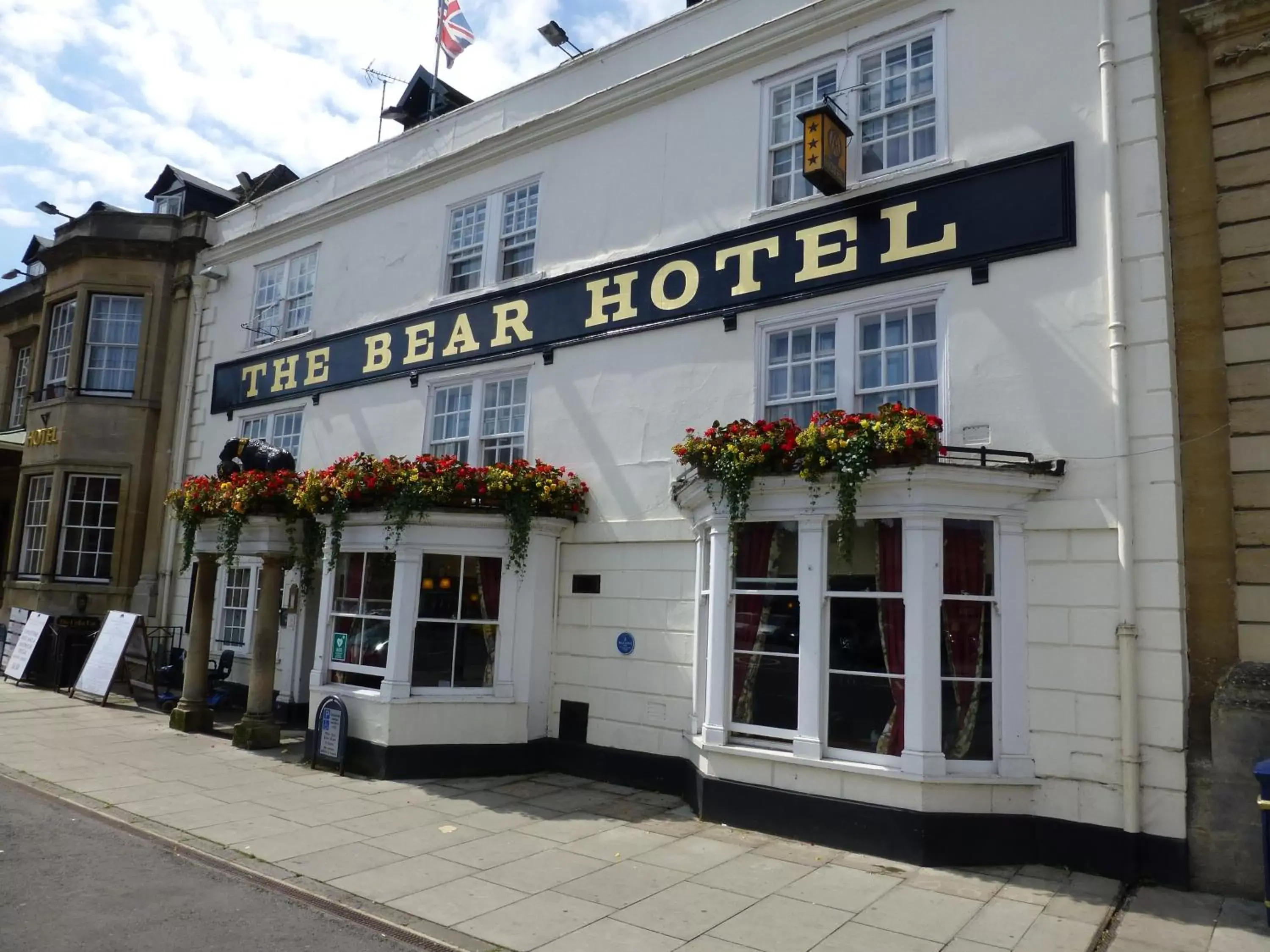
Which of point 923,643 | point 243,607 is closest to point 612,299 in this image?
point 923,643

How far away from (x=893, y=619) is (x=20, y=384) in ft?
72.9

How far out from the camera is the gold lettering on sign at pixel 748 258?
9.81 m

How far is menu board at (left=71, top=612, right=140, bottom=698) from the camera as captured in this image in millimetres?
14555

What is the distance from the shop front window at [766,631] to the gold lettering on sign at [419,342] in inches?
248

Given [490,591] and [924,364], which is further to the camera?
[490,591]

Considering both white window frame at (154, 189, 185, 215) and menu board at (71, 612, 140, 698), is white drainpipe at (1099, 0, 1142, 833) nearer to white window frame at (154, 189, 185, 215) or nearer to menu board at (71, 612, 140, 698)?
menu board at (71, 612, 140, 698)

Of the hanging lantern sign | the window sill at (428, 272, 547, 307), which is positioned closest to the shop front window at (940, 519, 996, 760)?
the hanging lantern sign

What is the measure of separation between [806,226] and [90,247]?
15582mm

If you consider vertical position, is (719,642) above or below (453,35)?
below

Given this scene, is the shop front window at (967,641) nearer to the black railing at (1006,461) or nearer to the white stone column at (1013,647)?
the white stone column at (1013,647)

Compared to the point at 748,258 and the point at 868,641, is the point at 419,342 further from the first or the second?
the point at 868,641

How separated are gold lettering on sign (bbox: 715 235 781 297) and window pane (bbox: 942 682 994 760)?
15.4 ft

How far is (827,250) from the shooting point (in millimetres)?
9391

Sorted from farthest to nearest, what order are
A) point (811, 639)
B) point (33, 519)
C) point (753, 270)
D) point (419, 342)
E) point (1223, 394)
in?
point (33, 519), point (419, 342), point (753, 270), point (811, 639), point (1223, 394)
